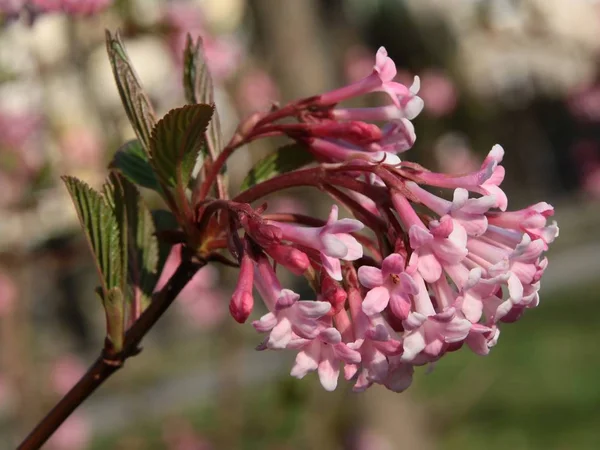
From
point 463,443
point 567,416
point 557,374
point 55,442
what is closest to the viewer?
point 55,442

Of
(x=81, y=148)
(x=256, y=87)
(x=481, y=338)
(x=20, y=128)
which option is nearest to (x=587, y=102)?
(x=256, y=87)

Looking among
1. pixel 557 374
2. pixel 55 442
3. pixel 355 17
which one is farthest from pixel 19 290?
pixel 355 17

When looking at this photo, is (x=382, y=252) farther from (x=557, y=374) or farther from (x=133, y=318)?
(x=557, y=374)

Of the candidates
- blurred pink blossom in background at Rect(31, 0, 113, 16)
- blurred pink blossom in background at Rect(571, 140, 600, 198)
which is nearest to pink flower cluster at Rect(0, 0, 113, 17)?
blurred pink blossom in background at Rect(31, 0, 113, 16)

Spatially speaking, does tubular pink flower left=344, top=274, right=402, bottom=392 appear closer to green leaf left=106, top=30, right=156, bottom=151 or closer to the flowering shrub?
the flowering shrub

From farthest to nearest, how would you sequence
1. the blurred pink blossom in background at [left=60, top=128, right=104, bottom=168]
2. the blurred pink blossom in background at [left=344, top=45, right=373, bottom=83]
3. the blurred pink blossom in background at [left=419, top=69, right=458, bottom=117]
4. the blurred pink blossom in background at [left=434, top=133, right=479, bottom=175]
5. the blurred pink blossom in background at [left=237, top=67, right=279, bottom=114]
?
1. the blurred pink blossom in background at [left=434, top=133, right=479, bottom=175]
2. the blurred pink blossom in background at [left=419, top=69, right=458, bottom=117]
3. the blurred pink blossom in background at [left=344, top=45, right=373, bottom=83]
4. the blurred pink blossom in background at [left=237, top=67, right=279, bottom=114]
5. the blurred pink blossom in background at [left=60, top=128, right=104, bottom=168]

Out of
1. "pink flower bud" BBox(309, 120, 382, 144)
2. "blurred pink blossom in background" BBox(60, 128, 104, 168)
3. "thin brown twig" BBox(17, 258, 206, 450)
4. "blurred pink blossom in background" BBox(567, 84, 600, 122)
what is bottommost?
"blurred pink blossom in background" BBox(567, 84, 600, 122)
